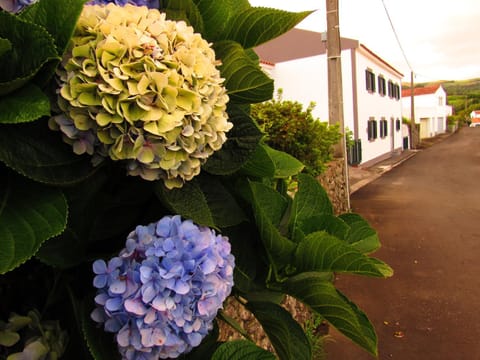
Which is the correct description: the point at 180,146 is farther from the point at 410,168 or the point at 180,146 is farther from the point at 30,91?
the point at 410,168

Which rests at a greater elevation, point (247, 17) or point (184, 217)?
point (247, 17)

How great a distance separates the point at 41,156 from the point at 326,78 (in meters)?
17.9

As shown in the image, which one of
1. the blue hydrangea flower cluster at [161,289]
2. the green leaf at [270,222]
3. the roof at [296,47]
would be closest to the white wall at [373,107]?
the roof at [296,47]

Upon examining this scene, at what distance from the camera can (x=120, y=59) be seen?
60 centimetres

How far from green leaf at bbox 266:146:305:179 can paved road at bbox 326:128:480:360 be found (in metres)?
3.70

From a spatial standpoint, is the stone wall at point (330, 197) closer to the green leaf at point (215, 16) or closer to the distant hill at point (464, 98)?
the green leaf at point (215, 16)

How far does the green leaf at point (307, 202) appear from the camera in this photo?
826 mm

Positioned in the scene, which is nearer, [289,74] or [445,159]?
[289,74]

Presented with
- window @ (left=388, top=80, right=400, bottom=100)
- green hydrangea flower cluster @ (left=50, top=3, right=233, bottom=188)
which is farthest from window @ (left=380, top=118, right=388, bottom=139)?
green hydrangea flower cluster @ (left=50, top=3, right=233, bottom=188)

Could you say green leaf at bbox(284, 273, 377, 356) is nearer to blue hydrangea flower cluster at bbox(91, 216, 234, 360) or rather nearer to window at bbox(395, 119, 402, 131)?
blue hydrangea flower cluster at bbox(91, 216, 234, 360)

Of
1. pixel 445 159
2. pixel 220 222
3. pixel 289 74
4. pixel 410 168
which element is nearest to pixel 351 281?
pixel 220 222

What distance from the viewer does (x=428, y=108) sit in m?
46.8

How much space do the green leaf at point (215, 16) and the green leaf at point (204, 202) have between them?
0.25m

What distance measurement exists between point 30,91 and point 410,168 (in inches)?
819
